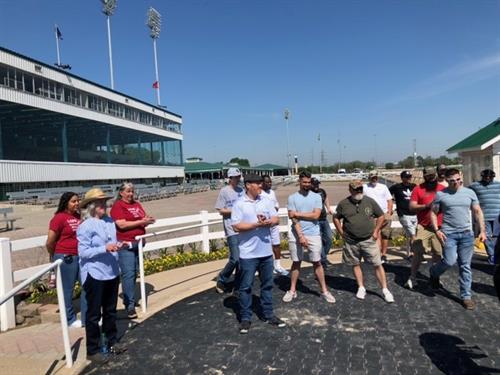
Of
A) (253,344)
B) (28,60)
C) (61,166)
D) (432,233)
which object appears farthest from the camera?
(61,166)

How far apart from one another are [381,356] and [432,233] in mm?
2649

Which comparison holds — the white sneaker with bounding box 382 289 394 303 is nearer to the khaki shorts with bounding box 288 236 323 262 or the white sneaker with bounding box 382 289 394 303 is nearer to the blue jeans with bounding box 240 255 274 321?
the khaki shorts with bounding box 288 236 323 262

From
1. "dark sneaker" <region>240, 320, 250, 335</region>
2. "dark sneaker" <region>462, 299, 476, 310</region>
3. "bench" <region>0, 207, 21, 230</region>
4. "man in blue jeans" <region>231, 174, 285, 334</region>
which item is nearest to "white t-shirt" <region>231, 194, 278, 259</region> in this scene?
"man in blue jeans" <region>231, 174, 285, 334</region>

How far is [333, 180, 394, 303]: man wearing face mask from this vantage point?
5361mm

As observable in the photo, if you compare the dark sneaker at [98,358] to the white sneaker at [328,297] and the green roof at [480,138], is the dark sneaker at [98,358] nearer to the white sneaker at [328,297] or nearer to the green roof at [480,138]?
the white sneaker at [328,297]

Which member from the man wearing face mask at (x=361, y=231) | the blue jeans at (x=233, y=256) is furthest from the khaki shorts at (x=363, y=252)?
the blue jeans at (x=233, y=256)

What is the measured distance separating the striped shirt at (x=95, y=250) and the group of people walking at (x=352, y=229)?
53.4 inches

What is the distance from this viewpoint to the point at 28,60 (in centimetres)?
2981

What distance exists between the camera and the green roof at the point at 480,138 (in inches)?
468

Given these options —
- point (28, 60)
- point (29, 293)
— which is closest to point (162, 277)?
point (29, 293)

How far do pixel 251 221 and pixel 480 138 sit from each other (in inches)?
435

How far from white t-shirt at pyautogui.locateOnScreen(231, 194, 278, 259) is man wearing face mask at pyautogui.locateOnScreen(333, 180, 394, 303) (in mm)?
1371

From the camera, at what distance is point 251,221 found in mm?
4496

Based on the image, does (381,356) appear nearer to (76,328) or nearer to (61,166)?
(76,328)
